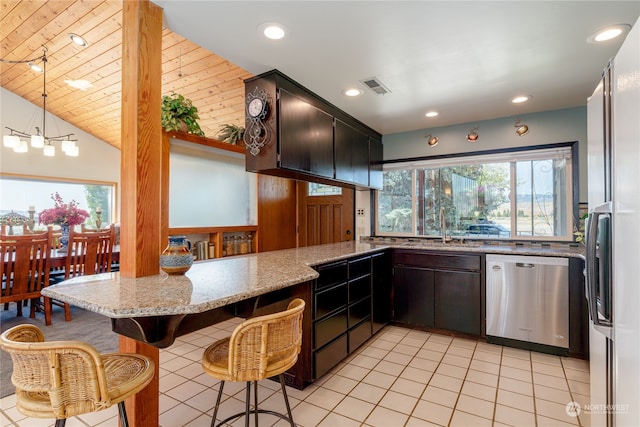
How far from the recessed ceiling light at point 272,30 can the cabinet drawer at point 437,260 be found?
8.23 feet

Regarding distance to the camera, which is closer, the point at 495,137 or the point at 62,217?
the point at 495,137

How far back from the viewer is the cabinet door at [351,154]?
334cm

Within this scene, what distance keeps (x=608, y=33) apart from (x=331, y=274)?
2.43m

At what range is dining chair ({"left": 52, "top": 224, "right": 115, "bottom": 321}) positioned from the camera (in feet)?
11.9

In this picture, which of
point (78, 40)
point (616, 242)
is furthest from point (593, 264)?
point (78, 40)

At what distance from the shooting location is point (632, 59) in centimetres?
103

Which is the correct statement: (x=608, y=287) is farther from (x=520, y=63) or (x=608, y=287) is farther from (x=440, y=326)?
(x=440, y=326)

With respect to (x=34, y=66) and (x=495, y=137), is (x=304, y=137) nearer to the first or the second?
(x=495, y=137)

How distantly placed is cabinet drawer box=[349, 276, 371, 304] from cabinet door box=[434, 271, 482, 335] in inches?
32.4

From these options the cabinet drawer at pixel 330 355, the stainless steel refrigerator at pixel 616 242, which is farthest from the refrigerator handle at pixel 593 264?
the cabinet drawer at pixel 330 355

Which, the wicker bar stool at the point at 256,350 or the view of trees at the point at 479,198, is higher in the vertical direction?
the view of trees at the point at 479,198

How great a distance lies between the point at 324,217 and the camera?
15.8 ft

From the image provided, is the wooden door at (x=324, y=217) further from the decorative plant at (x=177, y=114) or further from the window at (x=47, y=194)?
the window at (x=47, y=194)

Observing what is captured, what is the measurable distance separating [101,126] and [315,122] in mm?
4788
